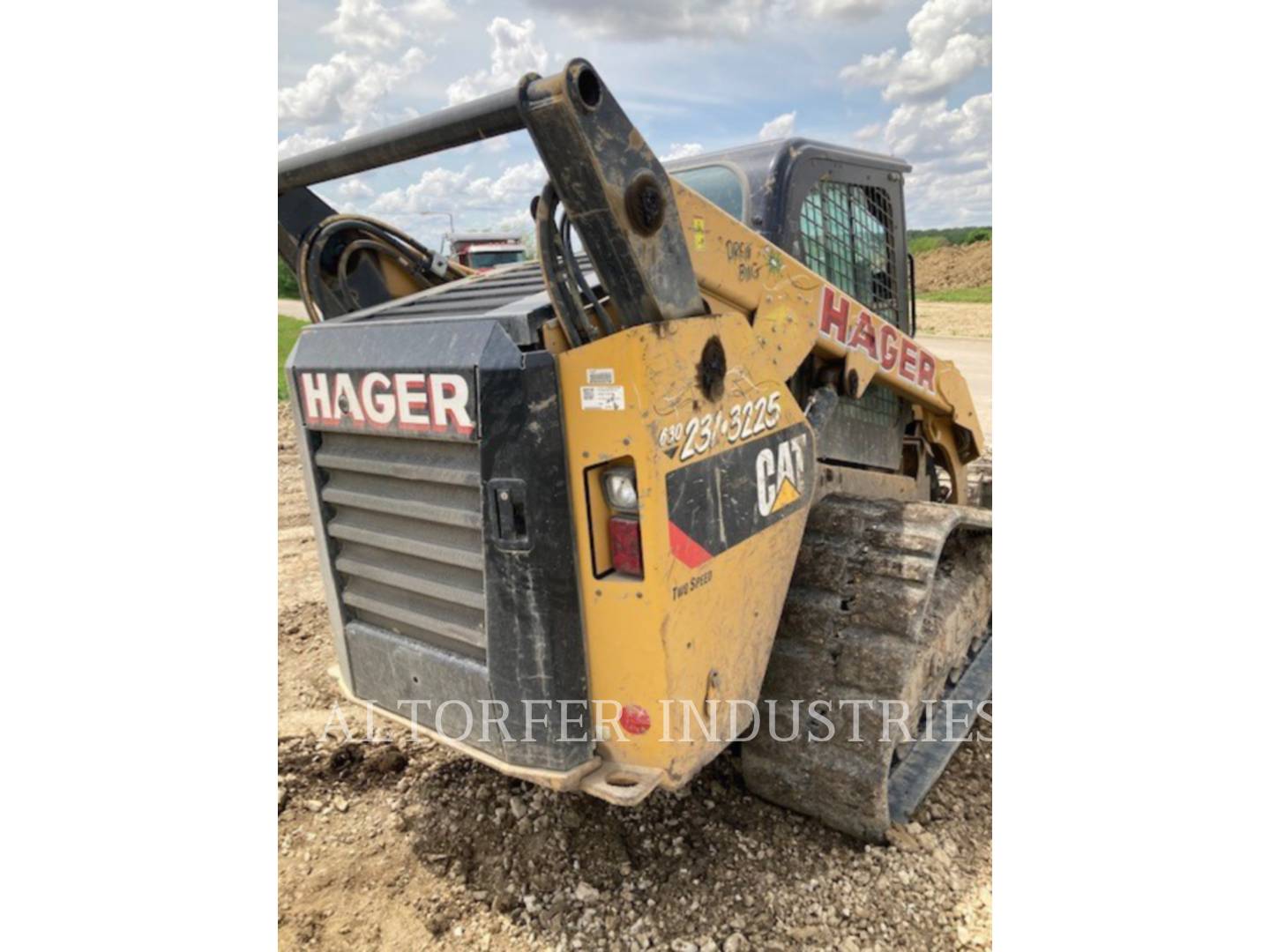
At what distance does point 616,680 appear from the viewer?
7.33 feet

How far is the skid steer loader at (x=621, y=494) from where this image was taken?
2.06 metres

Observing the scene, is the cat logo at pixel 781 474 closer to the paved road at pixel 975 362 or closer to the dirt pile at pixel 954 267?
the paved road at pixel 975 362

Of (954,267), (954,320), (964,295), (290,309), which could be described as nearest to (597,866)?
(954,320)

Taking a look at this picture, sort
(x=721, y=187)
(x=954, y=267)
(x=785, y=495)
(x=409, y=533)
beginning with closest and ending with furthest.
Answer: (x=409, y=533)
(x=785, y=495)
(x=721, y=187)
(x=954, y=267)

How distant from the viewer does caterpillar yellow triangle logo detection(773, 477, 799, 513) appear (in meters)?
2.54

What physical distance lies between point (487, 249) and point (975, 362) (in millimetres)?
8878

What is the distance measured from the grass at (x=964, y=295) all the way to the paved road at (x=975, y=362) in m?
7.67

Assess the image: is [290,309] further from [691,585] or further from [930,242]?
[691,585]

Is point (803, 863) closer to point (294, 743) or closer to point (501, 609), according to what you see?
point (501, 609)

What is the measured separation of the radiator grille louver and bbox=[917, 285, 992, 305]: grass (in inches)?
991

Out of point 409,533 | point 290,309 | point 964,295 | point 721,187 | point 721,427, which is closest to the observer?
point 721,427

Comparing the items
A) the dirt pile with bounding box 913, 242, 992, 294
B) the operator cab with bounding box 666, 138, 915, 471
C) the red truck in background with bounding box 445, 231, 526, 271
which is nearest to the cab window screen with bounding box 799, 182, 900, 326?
the operator cab with bounding box 666, 138, 915, 471

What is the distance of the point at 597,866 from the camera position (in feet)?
8.75

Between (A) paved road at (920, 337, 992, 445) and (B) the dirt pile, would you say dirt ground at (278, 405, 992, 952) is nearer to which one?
(A) paved road at (920, 337, 992, 445)
